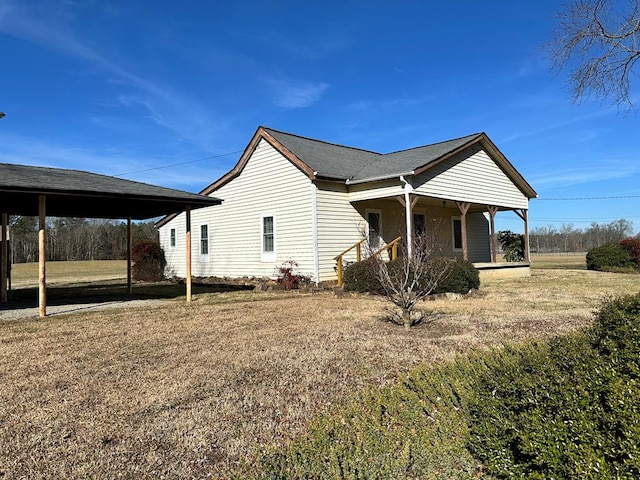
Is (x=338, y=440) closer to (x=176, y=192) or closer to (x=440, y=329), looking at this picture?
(x=440, y=329)

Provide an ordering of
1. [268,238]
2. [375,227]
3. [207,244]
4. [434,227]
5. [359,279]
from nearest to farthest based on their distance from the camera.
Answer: [359,279] < [268,238] < [375,227] < [434,227] < [207,244]

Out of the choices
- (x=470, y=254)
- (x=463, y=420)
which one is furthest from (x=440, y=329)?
(x=470, y=254)

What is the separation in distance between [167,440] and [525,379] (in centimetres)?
258

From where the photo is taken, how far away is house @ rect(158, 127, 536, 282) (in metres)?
14.0

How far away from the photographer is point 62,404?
12.5ft

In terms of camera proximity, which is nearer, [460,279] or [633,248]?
[460,279]

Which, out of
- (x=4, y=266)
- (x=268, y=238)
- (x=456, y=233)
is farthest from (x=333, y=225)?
(x=4, y=266)

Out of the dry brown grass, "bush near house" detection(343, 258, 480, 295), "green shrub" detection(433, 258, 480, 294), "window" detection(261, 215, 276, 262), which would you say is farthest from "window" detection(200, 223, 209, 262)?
"green shrub" detection(433, 258, 480, 294)

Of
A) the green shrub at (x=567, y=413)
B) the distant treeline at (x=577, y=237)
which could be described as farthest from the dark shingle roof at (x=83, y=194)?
the distant treeline at (x=577, y=237)

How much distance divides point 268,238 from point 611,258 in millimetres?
16104

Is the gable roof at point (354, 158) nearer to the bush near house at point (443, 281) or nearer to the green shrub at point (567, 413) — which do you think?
the bush near house at point (443, 281)

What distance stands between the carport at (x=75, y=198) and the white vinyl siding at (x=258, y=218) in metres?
3.17

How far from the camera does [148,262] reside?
68.6 ft

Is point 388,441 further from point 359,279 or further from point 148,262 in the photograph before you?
point 148,262
